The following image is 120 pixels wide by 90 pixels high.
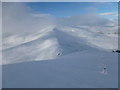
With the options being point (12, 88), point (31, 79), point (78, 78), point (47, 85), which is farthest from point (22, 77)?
point (78, 78)

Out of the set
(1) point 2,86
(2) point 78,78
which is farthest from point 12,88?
(2) point 78,78

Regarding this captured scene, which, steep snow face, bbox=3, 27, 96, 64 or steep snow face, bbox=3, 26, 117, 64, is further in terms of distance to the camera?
steep snow face, bbox=3, 26, 117, 64

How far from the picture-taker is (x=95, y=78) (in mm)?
6629

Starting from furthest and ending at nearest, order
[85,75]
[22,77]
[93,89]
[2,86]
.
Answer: [85,75] → [22,77] → [2,86] → [93,89]

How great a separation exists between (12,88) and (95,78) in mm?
3002

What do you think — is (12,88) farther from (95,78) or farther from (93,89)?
(95,78)

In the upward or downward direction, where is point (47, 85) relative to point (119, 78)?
upward

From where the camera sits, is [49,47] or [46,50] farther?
[49,47]

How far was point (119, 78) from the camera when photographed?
7.08 m

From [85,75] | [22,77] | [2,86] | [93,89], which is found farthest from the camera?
[85,75]

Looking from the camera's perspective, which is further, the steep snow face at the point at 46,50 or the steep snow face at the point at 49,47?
the steep snow face at the point at 49,47

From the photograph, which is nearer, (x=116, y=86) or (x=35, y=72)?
(x=116, y=86)

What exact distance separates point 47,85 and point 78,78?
Answer: 1.37m

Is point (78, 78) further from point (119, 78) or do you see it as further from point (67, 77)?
point (119, 78)
